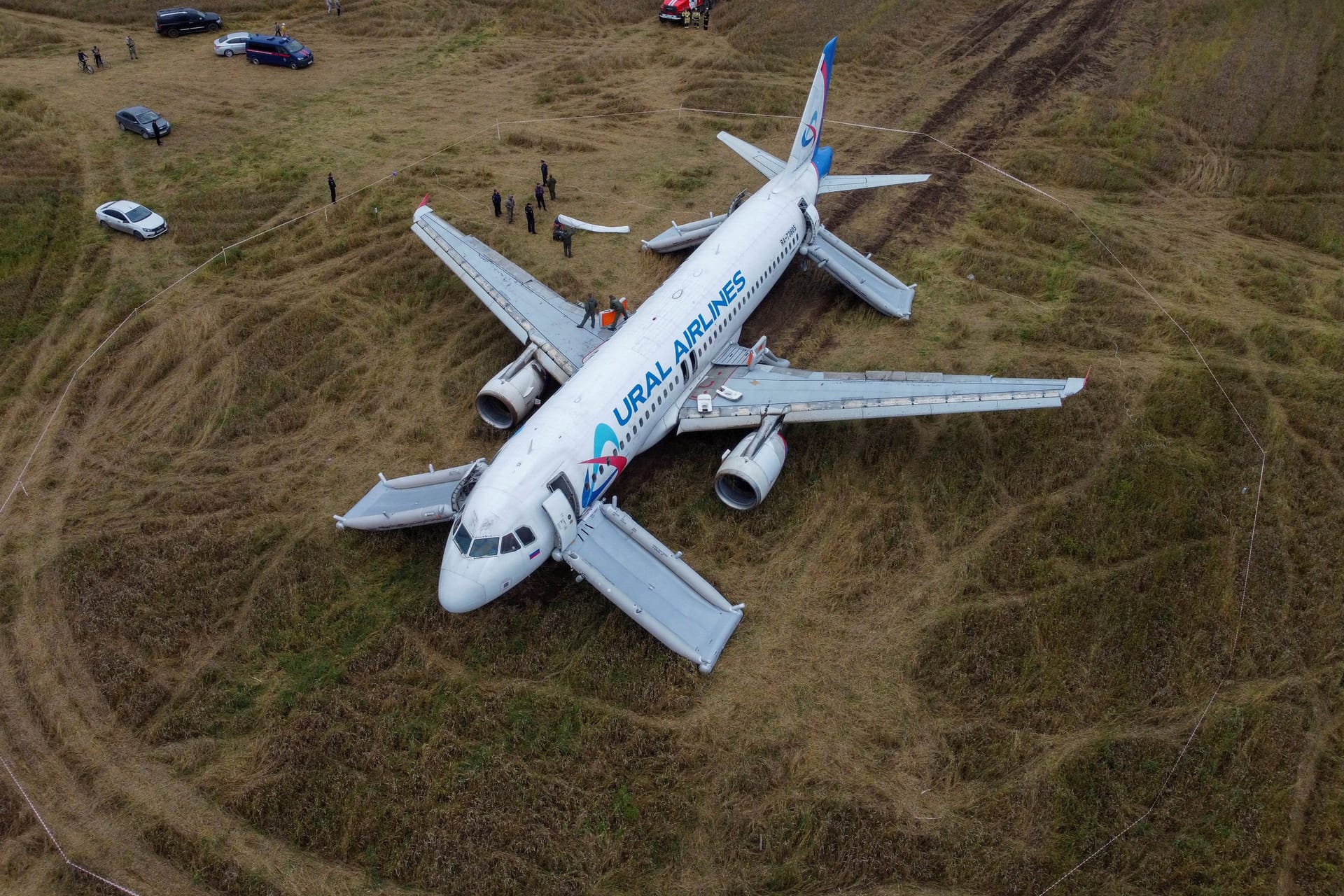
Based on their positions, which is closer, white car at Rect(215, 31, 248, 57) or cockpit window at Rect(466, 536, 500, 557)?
cockpit window at Rect(466, 536, 500, 557)

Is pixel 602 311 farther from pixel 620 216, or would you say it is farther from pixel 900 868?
pixel 900 868

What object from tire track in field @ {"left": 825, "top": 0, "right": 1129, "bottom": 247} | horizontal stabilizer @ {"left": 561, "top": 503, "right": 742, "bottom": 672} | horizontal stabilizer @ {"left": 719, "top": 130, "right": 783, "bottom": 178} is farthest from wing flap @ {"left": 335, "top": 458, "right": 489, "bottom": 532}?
tire track in field @ {"left": 825, "top": 0, "right": 1129, "bottom": 247}

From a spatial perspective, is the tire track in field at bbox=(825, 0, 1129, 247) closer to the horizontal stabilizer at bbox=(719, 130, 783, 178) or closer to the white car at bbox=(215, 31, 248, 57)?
the horizontal stabilizer at bbox=(719, 130, 783, 178)

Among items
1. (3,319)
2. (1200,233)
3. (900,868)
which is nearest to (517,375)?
(900,868)

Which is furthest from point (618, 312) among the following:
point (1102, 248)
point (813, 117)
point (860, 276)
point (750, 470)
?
point (1102, 248)

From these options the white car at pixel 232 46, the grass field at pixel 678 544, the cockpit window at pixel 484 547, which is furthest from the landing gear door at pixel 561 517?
the white car at pixel 232 46
